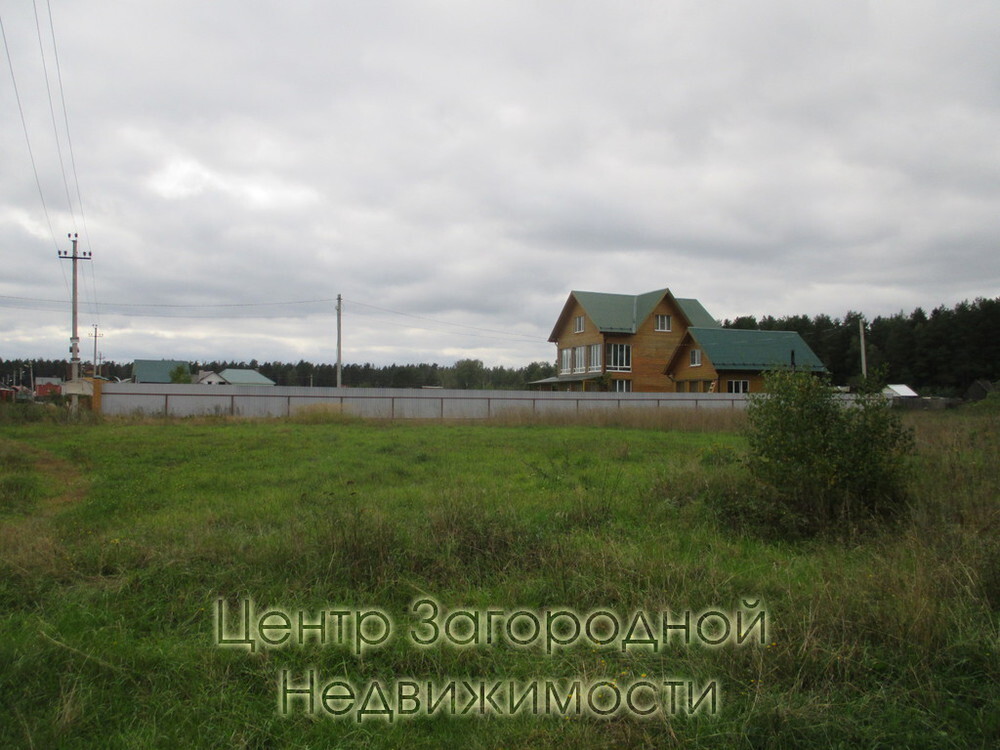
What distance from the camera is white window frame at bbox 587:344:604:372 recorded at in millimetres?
42250

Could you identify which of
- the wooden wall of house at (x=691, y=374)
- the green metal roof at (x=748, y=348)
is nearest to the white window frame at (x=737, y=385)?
the wooden wall of house at (x=691, y=374)

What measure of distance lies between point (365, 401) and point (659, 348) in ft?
70.7

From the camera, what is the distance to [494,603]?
4.95 meters

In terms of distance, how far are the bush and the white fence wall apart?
1817 cm

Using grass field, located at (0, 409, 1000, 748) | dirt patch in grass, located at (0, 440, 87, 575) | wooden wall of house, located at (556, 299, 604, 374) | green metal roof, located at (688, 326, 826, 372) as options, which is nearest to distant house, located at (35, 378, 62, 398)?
dirt patch in grass, located at (0, 440, 87, 575)

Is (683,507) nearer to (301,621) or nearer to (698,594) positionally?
(698,594)

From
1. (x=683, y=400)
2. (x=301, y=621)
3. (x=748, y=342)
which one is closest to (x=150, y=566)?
(x=301, y=621)

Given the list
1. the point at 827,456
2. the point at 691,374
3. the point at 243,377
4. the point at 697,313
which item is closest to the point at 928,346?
the point at 697,313

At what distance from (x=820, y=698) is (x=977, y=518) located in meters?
3.84

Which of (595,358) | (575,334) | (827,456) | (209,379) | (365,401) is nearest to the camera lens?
(827,456)

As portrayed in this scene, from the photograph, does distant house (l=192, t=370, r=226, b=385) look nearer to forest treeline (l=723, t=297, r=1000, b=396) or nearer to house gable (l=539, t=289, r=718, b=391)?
house gable (l=539, t=289, r=718, b=391)

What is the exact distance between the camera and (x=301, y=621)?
15.3 ft

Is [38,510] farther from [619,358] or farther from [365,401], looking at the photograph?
[619,358]

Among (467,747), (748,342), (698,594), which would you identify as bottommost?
(467,747)
